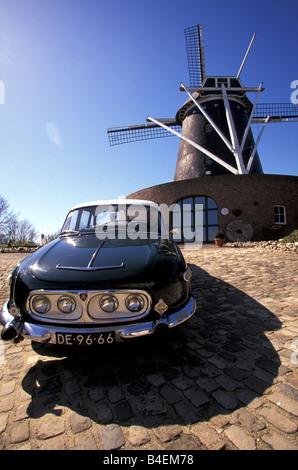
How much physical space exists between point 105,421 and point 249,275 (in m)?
5.11

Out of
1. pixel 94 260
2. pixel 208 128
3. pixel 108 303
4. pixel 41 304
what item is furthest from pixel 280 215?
pixel 41 304

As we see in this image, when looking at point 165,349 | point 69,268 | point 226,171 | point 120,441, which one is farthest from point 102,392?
point 226,171

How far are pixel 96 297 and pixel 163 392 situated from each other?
92 cm

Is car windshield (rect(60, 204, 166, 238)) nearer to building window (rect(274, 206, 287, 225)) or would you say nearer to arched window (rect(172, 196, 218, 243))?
arched window (rect(172, 196, 218, 243))

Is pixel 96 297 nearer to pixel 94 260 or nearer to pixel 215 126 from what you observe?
pixel 94 260

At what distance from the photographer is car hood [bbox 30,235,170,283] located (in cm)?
198

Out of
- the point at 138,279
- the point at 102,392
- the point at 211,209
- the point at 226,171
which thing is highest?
the point at 226,171

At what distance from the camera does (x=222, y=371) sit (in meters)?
2.07

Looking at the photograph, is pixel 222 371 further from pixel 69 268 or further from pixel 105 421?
pixel 69 268

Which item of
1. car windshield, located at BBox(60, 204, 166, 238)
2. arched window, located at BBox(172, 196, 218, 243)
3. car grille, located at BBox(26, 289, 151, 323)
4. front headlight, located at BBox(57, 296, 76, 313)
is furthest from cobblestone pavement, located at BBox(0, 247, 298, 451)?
arched window, located at BBox(172, 196, 218, 243)

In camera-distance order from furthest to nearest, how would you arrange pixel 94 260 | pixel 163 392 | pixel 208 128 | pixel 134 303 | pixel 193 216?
pixel 208 128 < pixel 193 216 < pixel 94 260 < pixel 134 303 < pixel 163 392

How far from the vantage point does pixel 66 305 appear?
190 centimetres

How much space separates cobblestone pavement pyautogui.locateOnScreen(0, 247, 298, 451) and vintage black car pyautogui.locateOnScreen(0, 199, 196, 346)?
15 centimetres

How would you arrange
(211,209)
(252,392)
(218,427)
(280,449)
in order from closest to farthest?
(280,449) → (218,427) → (252,392) → (211,209)
